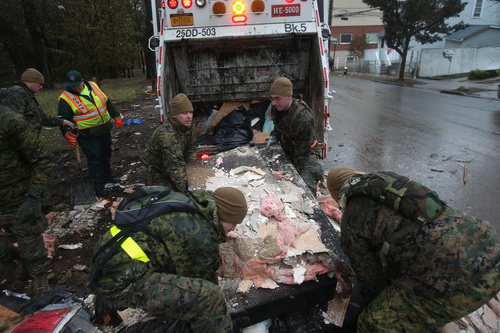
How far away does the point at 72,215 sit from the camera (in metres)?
3.64

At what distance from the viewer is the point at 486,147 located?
221 inches

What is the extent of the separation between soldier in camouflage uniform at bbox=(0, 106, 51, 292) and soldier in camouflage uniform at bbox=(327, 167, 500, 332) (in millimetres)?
2381

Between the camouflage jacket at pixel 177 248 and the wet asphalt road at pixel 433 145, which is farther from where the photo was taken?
the wet asphalt road at pixel 433 145

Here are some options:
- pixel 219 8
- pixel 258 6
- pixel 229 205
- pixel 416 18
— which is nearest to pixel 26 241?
pixel 229 205

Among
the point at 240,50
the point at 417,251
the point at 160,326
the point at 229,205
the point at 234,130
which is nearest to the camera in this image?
the point at 417,251

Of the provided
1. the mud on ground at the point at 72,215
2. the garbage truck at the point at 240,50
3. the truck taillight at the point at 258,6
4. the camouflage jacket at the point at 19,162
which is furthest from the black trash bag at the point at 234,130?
the camouflage jacket at the point at 19,162

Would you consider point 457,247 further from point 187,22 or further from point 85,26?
point 85,26

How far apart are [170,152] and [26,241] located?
1.37m

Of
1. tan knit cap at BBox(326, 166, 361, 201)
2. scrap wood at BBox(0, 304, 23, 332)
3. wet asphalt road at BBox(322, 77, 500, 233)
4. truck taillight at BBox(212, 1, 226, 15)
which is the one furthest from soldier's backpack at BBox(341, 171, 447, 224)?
truck taillight at BBox(212, 1, 226, 15)

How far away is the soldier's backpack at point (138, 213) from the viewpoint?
1354mm

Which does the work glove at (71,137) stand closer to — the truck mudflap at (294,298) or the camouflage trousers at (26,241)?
the camouflage trousers at (26,241)

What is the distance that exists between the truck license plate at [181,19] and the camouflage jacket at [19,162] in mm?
2093

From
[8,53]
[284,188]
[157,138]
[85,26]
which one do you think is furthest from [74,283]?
[8,53]

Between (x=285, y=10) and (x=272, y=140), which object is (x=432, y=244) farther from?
(x=285, y=10)
